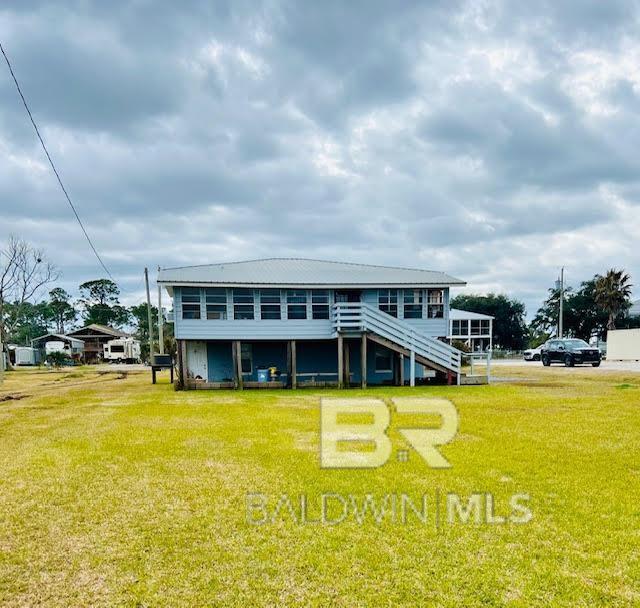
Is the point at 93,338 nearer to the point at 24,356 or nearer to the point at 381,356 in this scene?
the point at 24,356

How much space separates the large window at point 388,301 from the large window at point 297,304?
3410mm

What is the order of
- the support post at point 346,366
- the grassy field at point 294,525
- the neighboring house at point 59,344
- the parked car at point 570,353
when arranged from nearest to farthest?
the grassy field at point 294,525 < the support post at point 346,366 < the parked car at point 570,353 < the neighboring house at point 59,344

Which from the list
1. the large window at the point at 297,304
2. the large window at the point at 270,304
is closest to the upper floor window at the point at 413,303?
the large window at the point at 297,304

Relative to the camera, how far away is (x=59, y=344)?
54.7 meters

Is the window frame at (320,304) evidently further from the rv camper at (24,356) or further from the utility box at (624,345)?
the rv camper at (24,356)

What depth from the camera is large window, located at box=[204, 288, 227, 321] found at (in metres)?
17.6

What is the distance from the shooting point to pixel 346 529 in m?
4.19

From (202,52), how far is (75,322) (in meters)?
84.8

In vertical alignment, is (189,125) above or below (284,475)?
above

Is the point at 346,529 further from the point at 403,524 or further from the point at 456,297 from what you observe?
the point at 456,297

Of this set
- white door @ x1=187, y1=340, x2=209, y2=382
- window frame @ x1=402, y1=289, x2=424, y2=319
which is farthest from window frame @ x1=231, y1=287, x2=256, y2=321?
window frame @ x1=402, y1=289, x2=424, y2=319

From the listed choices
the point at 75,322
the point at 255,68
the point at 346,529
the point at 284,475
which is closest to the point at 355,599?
the point at 346,529

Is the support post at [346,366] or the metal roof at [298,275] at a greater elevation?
the metal roof at [298,275]

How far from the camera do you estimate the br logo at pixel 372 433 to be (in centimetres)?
652
